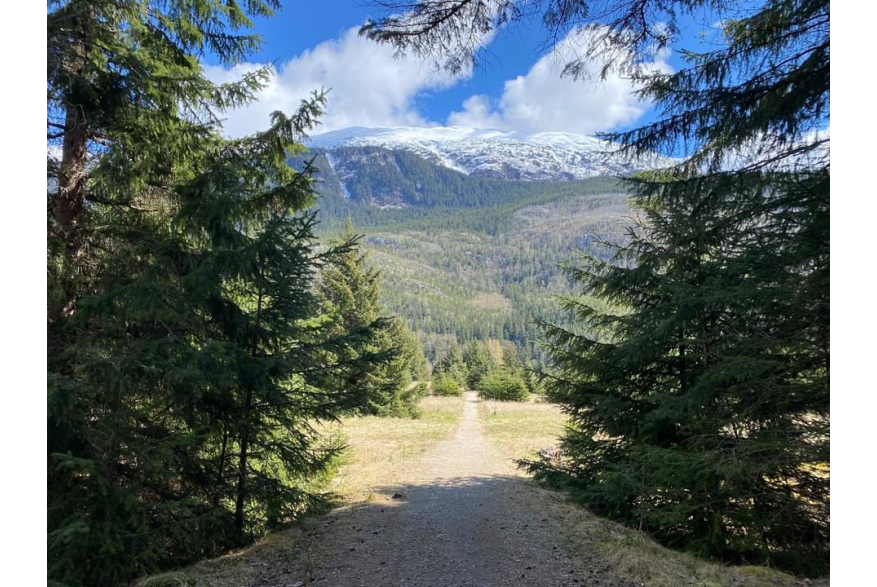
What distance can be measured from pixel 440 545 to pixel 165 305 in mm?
4938

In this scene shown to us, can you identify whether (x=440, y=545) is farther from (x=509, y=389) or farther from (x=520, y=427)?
(x=509, y=389)

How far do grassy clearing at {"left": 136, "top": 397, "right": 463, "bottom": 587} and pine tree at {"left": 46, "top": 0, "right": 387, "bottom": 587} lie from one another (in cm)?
40

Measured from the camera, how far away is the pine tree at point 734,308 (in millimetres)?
3590

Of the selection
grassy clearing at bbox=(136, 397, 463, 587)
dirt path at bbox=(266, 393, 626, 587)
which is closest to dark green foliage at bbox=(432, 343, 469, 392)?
grassy clearing at bbox=(136, 397, 463, 587)

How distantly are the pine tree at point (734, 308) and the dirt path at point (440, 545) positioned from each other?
4.66 feet

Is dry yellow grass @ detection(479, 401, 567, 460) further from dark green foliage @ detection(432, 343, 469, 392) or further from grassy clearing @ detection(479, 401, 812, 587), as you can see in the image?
dark green foliage @ detection(432, 343, 469, 392)

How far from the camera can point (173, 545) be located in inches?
201

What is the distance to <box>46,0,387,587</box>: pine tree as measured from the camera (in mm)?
3912

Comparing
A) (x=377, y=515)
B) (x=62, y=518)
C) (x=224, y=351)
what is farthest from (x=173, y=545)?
(x=377, y=515)

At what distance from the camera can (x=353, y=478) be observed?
11.0 m
